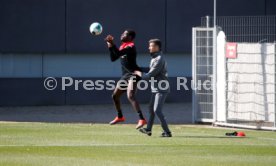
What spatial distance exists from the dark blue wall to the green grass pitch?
6190 millimetres

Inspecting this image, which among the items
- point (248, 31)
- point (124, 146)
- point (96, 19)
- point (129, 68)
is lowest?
point (124, 146)

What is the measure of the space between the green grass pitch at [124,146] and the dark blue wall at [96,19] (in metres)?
6.19

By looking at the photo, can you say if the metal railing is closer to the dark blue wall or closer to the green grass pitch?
the green grass pitch

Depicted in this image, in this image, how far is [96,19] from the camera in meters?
27.3

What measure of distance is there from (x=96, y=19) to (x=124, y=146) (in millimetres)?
11507

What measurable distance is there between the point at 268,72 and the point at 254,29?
263 cm

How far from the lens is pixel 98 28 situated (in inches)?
802

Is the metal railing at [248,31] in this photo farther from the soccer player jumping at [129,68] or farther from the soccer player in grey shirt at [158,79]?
the soccer player in grey shirt at [158,79]

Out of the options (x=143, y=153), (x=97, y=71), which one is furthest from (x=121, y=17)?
(x=143, y=153)

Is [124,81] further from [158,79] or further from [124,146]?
[124,146]

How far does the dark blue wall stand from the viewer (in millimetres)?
26344

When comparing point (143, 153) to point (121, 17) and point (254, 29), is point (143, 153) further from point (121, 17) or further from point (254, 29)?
point (121, 17)

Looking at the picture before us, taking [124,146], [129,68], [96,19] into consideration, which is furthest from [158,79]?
[96,19]

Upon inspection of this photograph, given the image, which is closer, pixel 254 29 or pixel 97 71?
pixel 254 29
